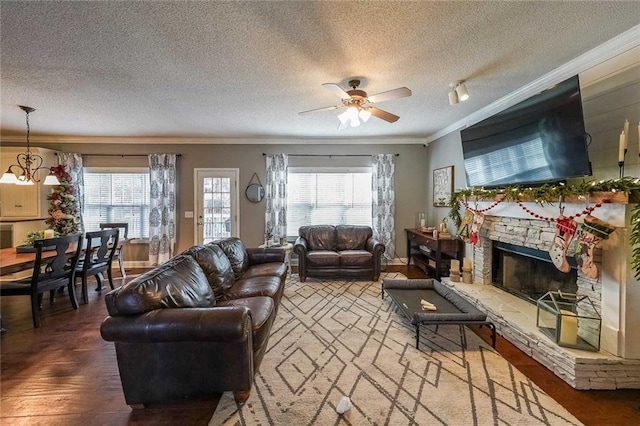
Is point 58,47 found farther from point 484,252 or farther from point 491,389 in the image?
point 484,252

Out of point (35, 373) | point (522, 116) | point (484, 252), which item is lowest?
point (35, 373)

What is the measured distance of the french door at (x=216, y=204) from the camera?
19.7 feet

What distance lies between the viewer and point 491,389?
2.09 metres

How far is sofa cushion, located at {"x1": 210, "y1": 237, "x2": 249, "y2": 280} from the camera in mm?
3547

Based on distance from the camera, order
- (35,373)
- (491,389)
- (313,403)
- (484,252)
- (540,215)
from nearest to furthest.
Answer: (313,403)
(491,389)
(35,373)
(540,215)
(484,252)

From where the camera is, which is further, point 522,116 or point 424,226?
point 424,226

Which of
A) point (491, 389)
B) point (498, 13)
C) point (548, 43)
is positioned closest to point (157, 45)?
point (498, 13)

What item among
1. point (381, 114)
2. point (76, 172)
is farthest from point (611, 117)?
point (76, 172)

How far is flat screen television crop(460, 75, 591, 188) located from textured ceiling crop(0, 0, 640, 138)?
1.33ft

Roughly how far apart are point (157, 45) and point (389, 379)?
3267 mm

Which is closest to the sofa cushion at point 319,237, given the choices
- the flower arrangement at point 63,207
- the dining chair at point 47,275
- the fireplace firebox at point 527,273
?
the fireplace firebox at point 527,273

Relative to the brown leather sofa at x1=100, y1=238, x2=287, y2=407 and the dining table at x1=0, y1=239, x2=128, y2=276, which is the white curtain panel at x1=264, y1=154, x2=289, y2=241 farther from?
the brown leather sofa at x1=100, y1=238, x2=287, y2=407

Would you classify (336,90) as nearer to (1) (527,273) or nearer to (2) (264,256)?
(2) (264,256)

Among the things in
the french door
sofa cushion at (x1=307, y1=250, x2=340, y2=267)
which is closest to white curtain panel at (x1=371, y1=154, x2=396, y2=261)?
sofa cushion at (x1=307, y1=250, x2=340, y2=267)
